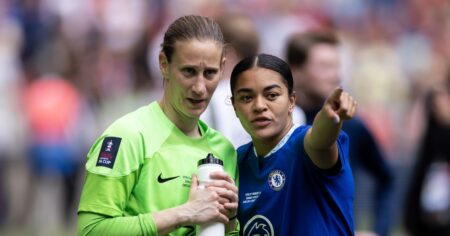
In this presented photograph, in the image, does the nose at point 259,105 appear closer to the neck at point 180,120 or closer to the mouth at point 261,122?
the mouth at point 261,122

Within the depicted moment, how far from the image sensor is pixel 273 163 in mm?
5703

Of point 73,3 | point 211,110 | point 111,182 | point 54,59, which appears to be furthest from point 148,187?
point 73,3

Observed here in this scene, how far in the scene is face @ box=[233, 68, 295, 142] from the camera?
5656 millimetres

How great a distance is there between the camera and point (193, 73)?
5.56 m

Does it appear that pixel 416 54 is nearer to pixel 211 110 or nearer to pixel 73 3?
pixel 73 3

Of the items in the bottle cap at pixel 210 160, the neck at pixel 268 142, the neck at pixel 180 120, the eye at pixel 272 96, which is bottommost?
the bottle cap at pixel 210 160

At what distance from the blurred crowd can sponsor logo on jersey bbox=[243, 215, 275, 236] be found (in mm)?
7764

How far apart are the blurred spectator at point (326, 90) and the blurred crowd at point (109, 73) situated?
5208 mm

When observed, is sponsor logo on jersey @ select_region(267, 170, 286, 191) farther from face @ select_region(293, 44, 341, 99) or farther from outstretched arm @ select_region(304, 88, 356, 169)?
face @ select_region(293, 44, 341, 99)

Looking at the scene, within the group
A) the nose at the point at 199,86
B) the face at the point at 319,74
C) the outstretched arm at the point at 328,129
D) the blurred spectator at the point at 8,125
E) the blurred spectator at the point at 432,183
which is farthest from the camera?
the blurred spectator at the point at 8,125

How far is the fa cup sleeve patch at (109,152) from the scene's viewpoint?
17.6 feet

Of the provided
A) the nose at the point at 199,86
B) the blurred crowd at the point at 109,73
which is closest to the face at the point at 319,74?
the nose at the point at 199,86

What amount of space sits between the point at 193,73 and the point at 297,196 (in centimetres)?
73

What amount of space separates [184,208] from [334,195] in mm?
707
